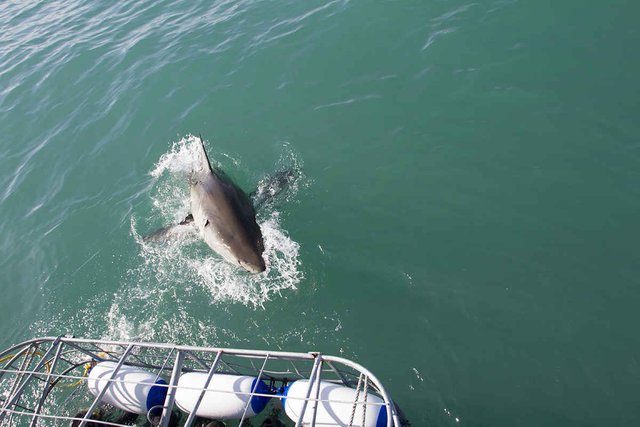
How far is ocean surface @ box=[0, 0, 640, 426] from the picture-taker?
8.44m

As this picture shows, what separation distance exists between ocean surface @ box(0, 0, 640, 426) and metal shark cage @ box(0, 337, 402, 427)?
966mm

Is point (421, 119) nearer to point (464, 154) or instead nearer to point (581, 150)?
point (464, 154)

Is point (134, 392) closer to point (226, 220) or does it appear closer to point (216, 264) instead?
point (216, 264)

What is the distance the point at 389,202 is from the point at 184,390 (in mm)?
5981

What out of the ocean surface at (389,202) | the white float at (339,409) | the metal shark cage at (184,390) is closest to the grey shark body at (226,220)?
the ocean surface at (389,202)

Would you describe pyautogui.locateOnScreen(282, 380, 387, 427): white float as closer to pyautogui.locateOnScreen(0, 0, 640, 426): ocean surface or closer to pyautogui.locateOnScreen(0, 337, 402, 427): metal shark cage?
pyautogui.locateOnScreen(0, 337, 402, 427): metal shark cage

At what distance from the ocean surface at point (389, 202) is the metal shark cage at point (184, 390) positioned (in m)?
0.97

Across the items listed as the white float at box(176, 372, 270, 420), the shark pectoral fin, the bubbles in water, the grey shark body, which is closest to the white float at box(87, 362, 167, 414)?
the white float at box(176, 372, 270, 420)

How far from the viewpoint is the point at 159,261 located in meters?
11.6

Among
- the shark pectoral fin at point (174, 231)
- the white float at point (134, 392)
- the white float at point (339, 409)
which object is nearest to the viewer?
the white float at point (339, 409)

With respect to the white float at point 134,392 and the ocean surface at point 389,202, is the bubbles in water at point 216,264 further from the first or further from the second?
the white float at point 134,392

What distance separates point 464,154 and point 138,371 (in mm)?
8629

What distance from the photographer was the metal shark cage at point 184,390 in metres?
6.76

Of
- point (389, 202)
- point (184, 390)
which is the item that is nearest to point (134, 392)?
point (184, 390)
